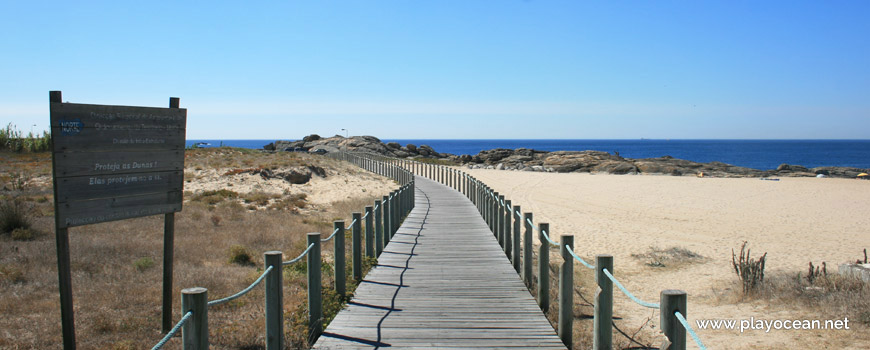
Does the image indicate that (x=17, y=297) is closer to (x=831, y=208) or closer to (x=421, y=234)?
(x=421, y=234)

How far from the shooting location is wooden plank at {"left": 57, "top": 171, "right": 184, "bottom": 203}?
5551 millimetres

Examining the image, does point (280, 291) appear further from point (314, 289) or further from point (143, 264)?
point (143, 264)

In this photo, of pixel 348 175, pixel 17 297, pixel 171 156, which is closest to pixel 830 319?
pixel 171 156

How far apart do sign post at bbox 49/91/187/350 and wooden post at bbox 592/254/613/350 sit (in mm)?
4586

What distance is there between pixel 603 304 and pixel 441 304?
2.79 meters

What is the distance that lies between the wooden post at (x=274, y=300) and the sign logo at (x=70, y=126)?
240 centimetres

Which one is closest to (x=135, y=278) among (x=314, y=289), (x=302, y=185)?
(x=314, y=289)

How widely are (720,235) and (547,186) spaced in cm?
1760

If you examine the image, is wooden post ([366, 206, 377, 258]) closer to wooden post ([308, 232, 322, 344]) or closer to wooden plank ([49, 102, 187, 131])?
wooden post ([308, 232, 322, 344])

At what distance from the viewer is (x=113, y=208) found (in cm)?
610

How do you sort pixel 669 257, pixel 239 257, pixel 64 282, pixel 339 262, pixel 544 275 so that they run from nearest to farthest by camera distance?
1. pixel 64 282
2. pixel 544 275
3. pixel 339 262
4. pixel 239 257
5. pixel 669 257

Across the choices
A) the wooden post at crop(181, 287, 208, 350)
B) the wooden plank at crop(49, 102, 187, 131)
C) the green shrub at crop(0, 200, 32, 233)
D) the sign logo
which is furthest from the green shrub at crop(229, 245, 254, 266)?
the wooden post at crop(181, 287, 208, 350)

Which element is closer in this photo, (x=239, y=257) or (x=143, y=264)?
(x=143, y=264)

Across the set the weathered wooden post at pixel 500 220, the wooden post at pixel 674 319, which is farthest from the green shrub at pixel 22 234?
the wooden post at pixel 674 319
